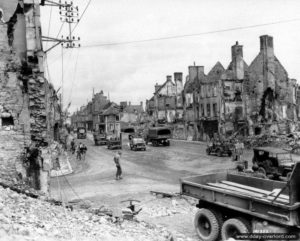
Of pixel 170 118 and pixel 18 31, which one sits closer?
pixel 18 31

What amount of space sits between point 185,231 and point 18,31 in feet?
28.0

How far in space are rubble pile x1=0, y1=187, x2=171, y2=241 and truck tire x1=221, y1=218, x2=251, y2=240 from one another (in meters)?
1.47

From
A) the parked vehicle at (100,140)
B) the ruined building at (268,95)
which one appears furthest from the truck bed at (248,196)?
the parked vehicle at (100,140)

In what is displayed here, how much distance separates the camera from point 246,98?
4462 centimetres

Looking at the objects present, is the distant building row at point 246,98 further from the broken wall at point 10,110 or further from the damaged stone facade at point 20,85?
the broken wall at point 10,110

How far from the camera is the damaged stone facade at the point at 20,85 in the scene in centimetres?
1185

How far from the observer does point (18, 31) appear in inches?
487

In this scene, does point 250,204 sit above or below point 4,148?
below

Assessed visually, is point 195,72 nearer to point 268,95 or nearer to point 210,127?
point 210,127

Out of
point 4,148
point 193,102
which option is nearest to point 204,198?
point 4,148

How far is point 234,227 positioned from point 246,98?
123ft

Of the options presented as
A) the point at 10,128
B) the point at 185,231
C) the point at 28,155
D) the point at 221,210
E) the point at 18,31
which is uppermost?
the point at 18,31

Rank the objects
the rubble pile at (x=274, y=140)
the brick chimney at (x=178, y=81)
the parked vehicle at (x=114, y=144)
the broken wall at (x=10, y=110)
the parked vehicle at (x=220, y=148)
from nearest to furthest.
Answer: the broken wall at (x=10, y=110)
the parked vehicle at (x=220, y=148)
the rubble pile at (x=274, y=140)
the parked vehicle at (x=114, y=144)
the brick chimney at (x=178, y=81)

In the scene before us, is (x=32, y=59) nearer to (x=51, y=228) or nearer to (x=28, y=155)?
(x=28, y=155)
